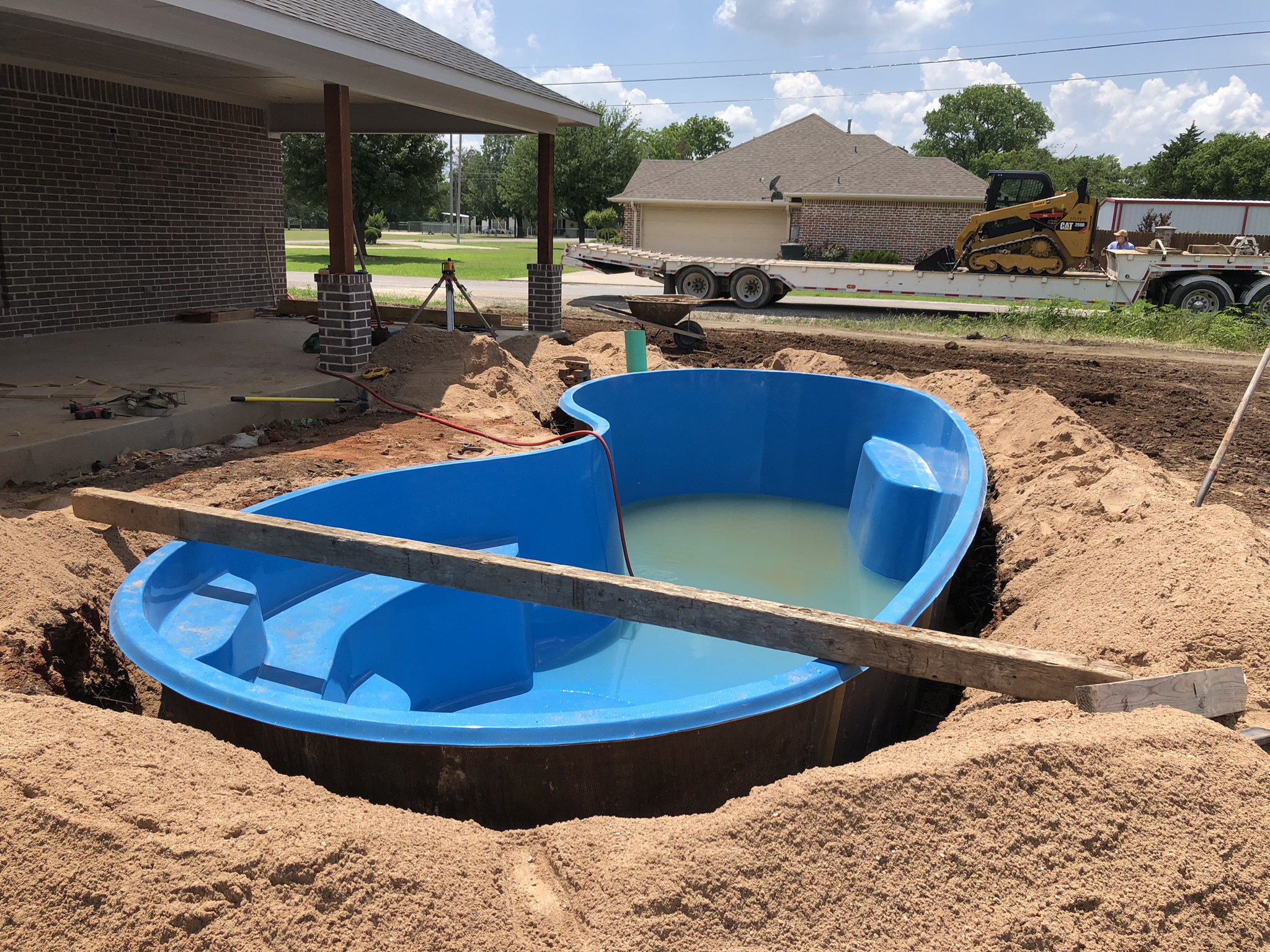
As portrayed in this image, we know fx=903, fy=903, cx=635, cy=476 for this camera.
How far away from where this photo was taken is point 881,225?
31609 mm

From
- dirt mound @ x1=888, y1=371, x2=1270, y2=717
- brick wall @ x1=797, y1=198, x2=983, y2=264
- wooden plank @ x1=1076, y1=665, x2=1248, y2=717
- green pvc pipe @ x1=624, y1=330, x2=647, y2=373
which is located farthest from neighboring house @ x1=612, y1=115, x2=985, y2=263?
wooden plank @ x1=1076, y1=665, x2=1248, y2=717

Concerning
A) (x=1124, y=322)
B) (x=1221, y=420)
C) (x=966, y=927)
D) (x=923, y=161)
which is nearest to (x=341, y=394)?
(x=966, y=927)

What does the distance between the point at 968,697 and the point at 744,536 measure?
482 centimetres

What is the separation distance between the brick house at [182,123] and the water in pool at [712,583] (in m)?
3.96

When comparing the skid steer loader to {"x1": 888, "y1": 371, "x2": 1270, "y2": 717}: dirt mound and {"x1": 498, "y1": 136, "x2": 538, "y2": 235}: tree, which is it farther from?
→ {"x1": 498, "y1": 136, "x2": 538, "y2": 235}: tree

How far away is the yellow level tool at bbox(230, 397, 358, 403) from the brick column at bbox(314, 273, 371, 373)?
0.57m

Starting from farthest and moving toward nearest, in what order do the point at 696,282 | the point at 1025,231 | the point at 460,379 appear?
the point at 696,282, the point at 1025,231, the point at 460,379

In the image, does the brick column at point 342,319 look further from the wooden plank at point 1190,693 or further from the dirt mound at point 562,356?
the wooden plank at point 1190,693

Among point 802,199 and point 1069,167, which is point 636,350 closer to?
point 802,199

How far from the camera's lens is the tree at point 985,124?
279 feet

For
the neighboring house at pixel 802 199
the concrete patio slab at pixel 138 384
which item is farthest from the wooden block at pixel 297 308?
the neighboring house at pixel 802 199

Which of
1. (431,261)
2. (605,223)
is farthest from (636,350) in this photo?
(605,223)

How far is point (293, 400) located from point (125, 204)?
19.6 feet

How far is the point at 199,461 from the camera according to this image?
6.83 metres
